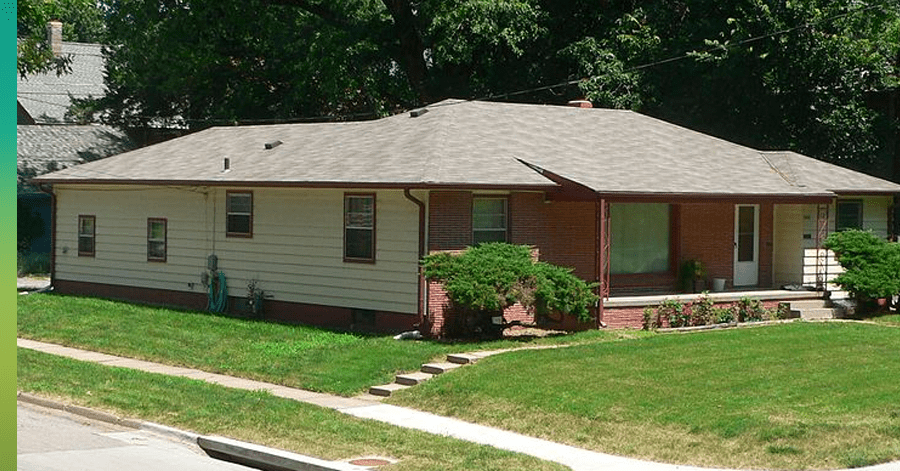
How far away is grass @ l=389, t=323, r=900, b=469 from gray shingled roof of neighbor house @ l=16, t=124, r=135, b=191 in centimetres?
3173

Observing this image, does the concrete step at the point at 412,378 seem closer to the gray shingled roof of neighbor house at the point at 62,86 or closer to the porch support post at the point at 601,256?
the porch support post at the point at 601,256

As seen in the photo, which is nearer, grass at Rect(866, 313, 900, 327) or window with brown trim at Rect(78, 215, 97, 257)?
grass at Rect(866, 313, 900, 327)

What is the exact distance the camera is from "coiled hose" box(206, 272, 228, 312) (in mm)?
27984

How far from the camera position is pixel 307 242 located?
26047 mm

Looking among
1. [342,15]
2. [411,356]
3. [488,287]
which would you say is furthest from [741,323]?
[342,15]

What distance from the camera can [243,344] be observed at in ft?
75.3

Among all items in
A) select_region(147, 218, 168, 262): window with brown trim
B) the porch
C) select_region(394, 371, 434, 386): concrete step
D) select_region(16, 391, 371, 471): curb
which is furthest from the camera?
select_region(147, 218, 168, 262): window with brown trim

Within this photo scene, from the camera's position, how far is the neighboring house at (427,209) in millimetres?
23906

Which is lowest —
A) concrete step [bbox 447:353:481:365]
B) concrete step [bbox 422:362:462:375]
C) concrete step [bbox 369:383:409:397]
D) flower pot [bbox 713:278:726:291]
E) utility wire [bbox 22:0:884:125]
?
concrete step [bbox 369:383:409:397]

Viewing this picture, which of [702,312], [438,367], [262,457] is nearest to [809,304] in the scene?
[702,312]

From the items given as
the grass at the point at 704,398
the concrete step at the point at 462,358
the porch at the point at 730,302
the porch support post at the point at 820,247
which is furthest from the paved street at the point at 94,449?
the porch support post at the point at 820,247

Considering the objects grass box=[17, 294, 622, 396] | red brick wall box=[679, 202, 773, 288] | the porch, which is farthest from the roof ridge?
grass box=[17, 294, 622, 396]

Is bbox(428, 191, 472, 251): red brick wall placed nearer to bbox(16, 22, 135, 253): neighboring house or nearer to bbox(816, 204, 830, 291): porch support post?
bbox(816, 204, 830, 291): porch support post

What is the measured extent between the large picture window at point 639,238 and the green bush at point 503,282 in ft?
13.3
